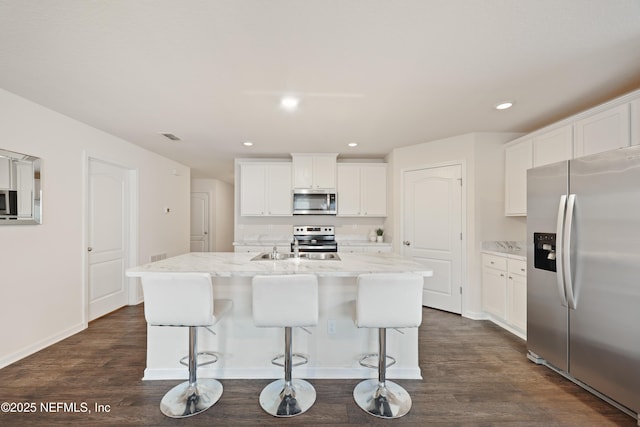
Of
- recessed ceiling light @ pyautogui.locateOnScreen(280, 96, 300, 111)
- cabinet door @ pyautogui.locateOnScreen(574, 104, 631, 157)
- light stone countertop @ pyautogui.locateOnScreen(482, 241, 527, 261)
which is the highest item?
recessed ceiling light @ pyautogui.locateOnScreen(280, 96, 300, 111)

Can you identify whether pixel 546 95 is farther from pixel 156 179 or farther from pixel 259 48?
pixel 156 179

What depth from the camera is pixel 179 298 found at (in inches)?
71.0

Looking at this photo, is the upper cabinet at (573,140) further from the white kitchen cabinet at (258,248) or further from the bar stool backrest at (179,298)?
the bar stool backrest at (179,298)

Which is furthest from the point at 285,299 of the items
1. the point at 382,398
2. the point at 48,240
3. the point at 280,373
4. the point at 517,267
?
the point at 48,240

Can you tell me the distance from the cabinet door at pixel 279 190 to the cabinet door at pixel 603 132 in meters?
3.71

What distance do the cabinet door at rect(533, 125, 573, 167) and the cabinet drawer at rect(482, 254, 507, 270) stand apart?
3.75ft

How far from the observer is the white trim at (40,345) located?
7.81 feet

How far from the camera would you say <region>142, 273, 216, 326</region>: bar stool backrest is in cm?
180

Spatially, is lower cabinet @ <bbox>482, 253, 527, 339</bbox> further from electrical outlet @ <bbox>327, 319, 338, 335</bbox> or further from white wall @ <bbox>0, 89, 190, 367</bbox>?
white wall @ <bbox>0, 89, 190, 367</bbox>

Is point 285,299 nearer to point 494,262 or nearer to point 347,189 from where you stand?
point 494,262

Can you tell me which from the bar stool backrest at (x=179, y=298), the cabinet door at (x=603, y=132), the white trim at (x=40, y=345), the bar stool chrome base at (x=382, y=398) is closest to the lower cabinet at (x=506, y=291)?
the cabinet door at (x=603, y=132)

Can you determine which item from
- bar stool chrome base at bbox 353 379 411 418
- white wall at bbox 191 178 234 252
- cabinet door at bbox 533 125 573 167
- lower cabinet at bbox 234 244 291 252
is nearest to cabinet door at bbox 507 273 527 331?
cabinet door at bbox 533 125 573 167

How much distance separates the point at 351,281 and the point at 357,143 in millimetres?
2405

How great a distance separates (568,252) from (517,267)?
98 cm
